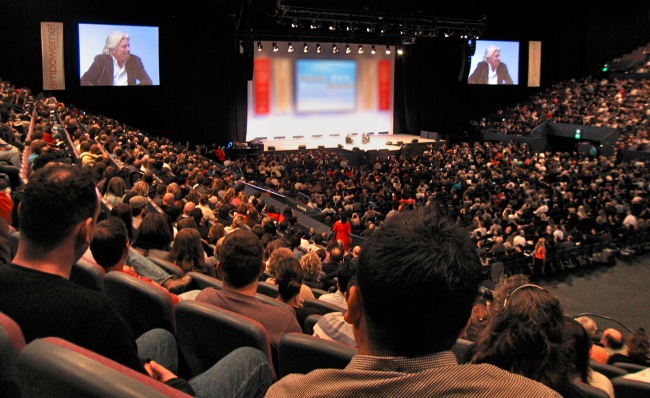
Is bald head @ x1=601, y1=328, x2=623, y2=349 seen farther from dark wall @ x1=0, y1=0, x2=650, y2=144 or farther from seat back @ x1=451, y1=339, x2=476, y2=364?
dark wall @ x1=0, y1=0, x2=650, y2=144

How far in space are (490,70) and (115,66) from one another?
1666 cm

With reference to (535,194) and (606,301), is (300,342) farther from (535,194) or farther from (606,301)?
(535,194)

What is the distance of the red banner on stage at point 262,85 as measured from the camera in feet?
82.7

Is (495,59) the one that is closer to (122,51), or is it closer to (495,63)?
(495,63)

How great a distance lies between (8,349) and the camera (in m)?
1.29

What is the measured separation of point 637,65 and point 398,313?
3216 centimetres

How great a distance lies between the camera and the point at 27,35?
781 inches

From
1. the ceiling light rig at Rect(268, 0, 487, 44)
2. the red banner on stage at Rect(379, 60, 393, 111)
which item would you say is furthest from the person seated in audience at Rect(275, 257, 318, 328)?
the red banner on stage at Rect(379, 60, 393, 111)

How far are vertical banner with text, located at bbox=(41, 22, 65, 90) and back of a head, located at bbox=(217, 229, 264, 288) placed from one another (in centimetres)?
1866

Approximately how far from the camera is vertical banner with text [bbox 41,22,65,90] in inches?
766

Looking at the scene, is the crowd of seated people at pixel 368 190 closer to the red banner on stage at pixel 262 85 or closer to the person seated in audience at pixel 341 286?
the person seated in audience at pixel 341 286

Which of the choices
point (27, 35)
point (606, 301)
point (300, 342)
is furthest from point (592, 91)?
point (300, 342)

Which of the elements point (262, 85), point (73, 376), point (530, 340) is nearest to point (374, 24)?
point (262, 85)

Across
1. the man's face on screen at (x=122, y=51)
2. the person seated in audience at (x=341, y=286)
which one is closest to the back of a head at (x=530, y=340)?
the person seated in audience at (x=341, y=286)
